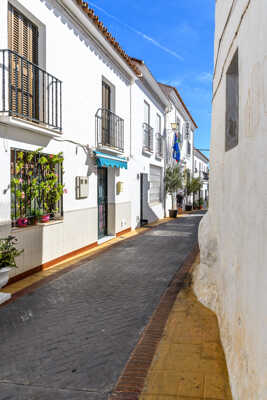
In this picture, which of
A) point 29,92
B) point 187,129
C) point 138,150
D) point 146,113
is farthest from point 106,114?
point 187,129

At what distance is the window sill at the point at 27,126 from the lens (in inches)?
221

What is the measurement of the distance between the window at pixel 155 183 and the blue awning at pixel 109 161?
17.4 feet

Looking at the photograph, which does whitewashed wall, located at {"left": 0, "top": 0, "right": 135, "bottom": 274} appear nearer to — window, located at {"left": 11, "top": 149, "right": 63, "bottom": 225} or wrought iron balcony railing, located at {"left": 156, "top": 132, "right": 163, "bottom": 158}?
window, located at {"left": 11, "top": 149, "right": 63, "bottom": 225}

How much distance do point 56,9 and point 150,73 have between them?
755cm

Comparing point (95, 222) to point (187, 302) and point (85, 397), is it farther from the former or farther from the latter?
point (85, 397)

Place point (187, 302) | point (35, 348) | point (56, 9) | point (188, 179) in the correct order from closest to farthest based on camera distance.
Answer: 1. point (35, 348)
2. point (187, 302)
3. point (56, 9)
4. point (188, 179)

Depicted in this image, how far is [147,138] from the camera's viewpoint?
15.8 metres

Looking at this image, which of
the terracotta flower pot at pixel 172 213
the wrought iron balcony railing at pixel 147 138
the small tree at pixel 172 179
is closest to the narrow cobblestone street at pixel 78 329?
the wrought iron balcony railing at pixel 147 138

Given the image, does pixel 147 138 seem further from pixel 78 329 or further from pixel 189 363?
pixel 189 363

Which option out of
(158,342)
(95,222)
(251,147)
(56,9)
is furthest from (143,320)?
(56,9)

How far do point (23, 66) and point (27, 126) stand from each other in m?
1.45

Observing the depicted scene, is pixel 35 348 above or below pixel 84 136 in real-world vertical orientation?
below

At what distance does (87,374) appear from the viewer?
3.17 m

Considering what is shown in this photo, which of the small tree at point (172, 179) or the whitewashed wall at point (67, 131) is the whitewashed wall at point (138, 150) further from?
the small tree at point (172, 179)
